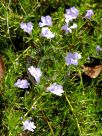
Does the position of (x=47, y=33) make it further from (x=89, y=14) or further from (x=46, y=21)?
(x=89, y=14)

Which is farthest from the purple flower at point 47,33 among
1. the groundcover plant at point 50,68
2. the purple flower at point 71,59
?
the purple flower at point 71,59

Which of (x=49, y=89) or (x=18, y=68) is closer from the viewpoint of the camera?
(x=49, y=89)

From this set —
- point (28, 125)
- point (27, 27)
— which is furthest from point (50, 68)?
point (28, 125)

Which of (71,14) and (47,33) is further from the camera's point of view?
(71,14)

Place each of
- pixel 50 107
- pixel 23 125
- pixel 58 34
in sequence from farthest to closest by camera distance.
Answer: pixel 58 34 → pixel 50 107 → pixel 23 125

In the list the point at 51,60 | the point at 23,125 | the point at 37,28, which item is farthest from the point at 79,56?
the point at 23,125

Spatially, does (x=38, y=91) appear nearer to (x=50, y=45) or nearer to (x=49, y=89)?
(x=49, y=89)
